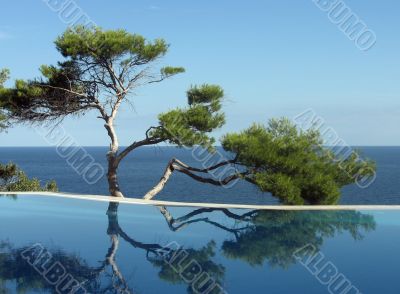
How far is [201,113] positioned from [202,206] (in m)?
2.92

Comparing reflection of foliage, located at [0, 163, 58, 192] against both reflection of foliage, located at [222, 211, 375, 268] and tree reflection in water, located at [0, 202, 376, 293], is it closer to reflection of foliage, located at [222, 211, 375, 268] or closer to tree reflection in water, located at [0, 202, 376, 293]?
tree reflection in water, located at [0, 202, 376, 293]

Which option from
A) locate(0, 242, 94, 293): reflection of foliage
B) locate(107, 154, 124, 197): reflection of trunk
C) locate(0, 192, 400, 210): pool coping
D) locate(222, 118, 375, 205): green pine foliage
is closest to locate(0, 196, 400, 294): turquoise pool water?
locate(0, 242, 94, 293): reflection of foliage

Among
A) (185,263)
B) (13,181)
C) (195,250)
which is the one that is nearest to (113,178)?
(13,181)

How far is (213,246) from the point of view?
19.6 ft

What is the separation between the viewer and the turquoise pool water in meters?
4.43

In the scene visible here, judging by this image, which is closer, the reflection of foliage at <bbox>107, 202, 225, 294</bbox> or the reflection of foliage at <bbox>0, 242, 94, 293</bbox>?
the reflection of foliage at <bbox>0, 242, 94, 293</bbox>

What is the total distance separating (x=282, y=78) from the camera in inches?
756

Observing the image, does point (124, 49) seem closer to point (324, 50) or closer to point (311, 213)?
point (311, 213)

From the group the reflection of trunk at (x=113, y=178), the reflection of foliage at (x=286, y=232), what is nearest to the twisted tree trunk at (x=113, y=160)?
the reflection of trunk at (x=113, y=178)

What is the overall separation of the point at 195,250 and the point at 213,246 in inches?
12.2

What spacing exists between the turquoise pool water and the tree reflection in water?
12 millimetres

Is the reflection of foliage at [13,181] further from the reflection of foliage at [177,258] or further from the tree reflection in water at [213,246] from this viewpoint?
the reflection of foliage at [177,258]

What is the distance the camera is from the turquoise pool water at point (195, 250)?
14.5ft

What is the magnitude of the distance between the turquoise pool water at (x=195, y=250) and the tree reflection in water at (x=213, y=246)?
0.01m
